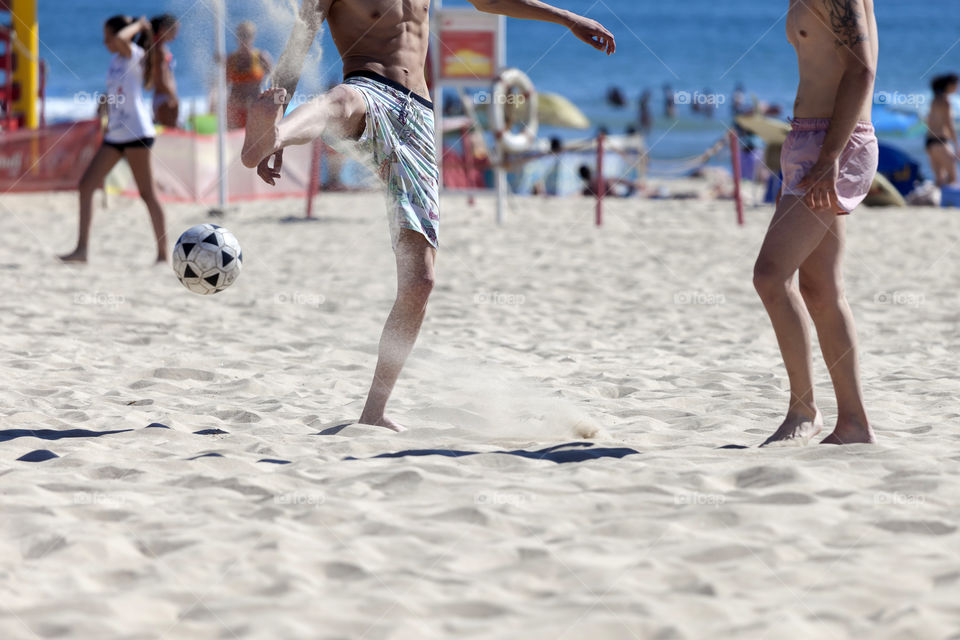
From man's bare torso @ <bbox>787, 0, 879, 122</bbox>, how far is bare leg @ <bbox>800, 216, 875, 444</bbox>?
14.1 inches

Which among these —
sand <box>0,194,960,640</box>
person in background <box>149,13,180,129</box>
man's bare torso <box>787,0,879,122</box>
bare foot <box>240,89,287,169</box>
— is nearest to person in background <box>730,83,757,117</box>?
person in background <box>149,13,180,129</box>

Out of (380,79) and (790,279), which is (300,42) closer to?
(380,79)

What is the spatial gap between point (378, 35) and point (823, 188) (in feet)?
4.88

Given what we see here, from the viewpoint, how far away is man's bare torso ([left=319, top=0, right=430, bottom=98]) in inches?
139

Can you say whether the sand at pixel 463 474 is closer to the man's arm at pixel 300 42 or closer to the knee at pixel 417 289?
the knee at pixel 417 289

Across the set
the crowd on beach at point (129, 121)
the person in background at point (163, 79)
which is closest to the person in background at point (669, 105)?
the person in background at point (163, 79)

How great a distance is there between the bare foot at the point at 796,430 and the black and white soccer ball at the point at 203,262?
2.05 m

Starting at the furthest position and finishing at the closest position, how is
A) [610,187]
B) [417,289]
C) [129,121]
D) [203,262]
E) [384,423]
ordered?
1. [610,187]
2. [129,121]
3. [203,262]
4. [384,423]
5. [417,289]

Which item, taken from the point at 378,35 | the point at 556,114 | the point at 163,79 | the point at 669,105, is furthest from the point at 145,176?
the point at 669,105

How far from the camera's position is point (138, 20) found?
7910mm

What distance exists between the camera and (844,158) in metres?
3.31

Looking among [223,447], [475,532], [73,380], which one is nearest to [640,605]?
[475,532]

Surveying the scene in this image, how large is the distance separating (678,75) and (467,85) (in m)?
40.9

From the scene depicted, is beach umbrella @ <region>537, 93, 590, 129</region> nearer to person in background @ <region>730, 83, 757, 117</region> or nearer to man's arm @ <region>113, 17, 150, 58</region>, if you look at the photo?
man's arm @ <region>113, 17, 150, 58</region>
